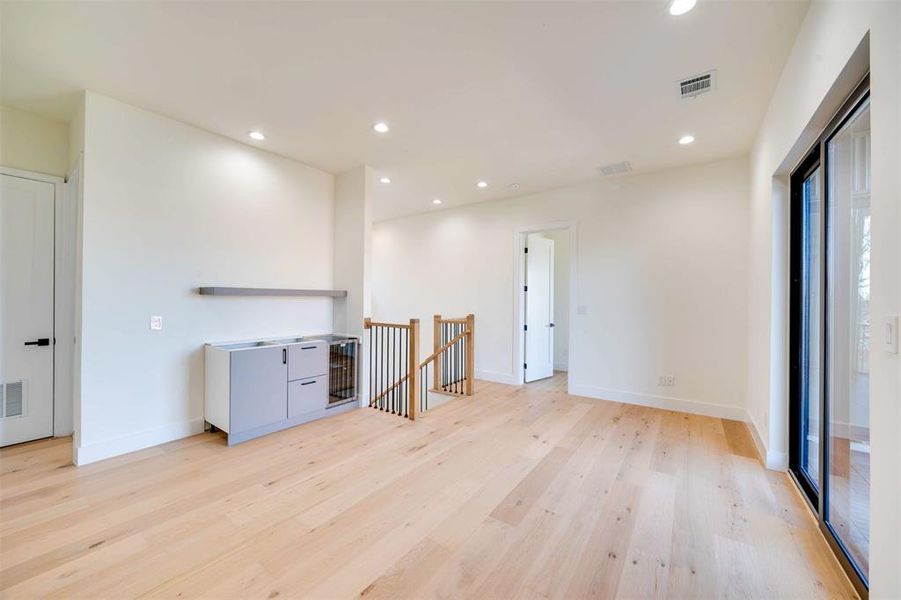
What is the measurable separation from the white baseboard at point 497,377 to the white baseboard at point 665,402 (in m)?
0.87

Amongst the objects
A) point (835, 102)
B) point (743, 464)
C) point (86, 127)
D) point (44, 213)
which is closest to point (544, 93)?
point (835, 102)

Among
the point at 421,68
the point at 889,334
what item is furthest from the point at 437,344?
the point at 889,334

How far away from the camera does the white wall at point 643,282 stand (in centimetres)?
384

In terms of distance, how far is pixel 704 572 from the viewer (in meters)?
1.69

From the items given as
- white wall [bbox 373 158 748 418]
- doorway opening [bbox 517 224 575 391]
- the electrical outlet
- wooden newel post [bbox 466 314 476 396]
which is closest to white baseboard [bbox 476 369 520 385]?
white wall [bbox 373 158 748 418]

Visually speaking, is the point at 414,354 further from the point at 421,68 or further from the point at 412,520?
the point at 421,68

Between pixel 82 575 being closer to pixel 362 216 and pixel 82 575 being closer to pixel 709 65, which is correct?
pixel 362 216

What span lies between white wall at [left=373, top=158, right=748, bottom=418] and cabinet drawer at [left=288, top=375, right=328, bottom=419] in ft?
8.68

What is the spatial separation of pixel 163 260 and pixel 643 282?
5.04m

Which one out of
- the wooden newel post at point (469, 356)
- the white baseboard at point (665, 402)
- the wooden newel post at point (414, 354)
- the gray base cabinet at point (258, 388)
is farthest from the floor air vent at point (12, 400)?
the white baseboard at point (665, 402)

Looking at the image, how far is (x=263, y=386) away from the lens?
324 cm

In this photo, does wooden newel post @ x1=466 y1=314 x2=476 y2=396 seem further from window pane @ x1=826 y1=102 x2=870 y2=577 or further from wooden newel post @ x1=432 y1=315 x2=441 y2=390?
window pane @ x1=826 y1=102 x2=870 y2=577

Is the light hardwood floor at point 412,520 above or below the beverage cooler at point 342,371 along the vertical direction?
below

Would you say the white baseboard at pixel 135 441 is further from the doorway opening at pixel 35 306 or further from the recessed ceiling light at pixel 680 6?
the recessed ceiling light at pixel 680 6
